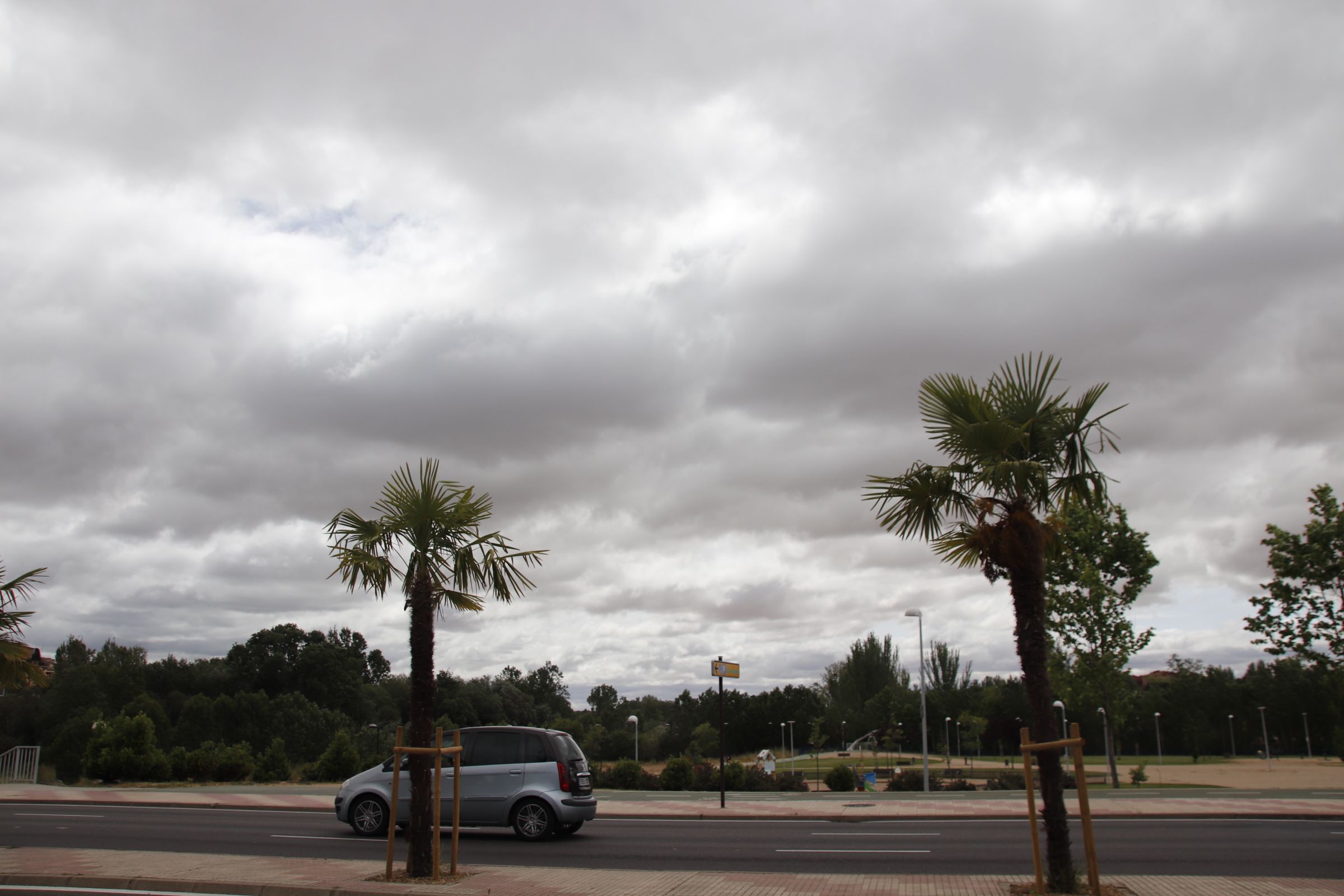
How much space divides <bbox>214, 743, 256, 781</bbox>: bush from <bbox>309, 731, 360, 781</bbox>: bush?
2234 millimetres

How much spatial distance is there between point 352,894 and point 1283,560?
2973cm

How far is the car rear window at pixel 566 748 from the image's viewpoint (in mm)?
15633

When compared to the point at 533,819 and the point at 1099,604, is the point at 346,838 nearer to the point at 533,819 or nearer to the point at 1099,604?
the point at 533,819

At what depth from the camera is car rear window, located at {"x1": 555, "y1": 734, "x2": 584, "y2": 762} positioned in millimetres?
15633

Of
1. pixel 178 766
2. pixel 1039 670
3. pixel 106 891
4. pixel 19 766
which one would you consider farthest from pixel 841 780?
pixel 19 766

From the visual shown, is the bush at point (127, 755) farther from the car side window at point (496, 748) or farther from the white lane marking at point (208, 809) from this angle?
the car side window at point (496, 748)

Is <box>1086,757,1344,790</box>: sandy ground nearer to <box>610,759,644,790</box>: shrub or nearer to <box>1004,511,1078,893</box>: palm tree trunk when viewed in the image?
<box>610,759,644,790</box>: shrub

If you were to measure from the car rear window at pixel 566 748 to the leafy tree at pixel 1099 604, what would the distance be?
2362 cm

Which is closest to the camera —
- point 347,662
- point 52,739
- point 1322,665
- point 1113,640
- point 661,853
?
point 661,853

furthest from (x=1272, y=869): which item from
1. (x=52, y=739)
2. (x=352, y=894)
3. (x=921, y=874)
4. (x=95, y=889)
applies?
(x=52, y=739)

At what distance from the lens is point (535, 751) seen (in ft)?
51.2

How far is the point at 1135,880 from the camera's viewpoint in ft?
34.1

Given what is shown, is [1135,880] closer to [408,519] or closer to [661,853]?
[661,853]

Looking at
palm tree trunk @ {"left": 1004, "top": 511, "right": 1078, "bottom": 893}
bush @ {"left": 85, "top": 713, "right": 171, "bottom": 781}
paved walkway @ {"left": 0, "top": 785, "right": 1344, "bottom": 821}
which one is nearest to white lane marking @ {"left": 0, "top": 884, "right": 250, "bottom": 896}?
palm tree trunk @ {"left": 1004, "top": 511, "right": 1078, "bottom": 893}
